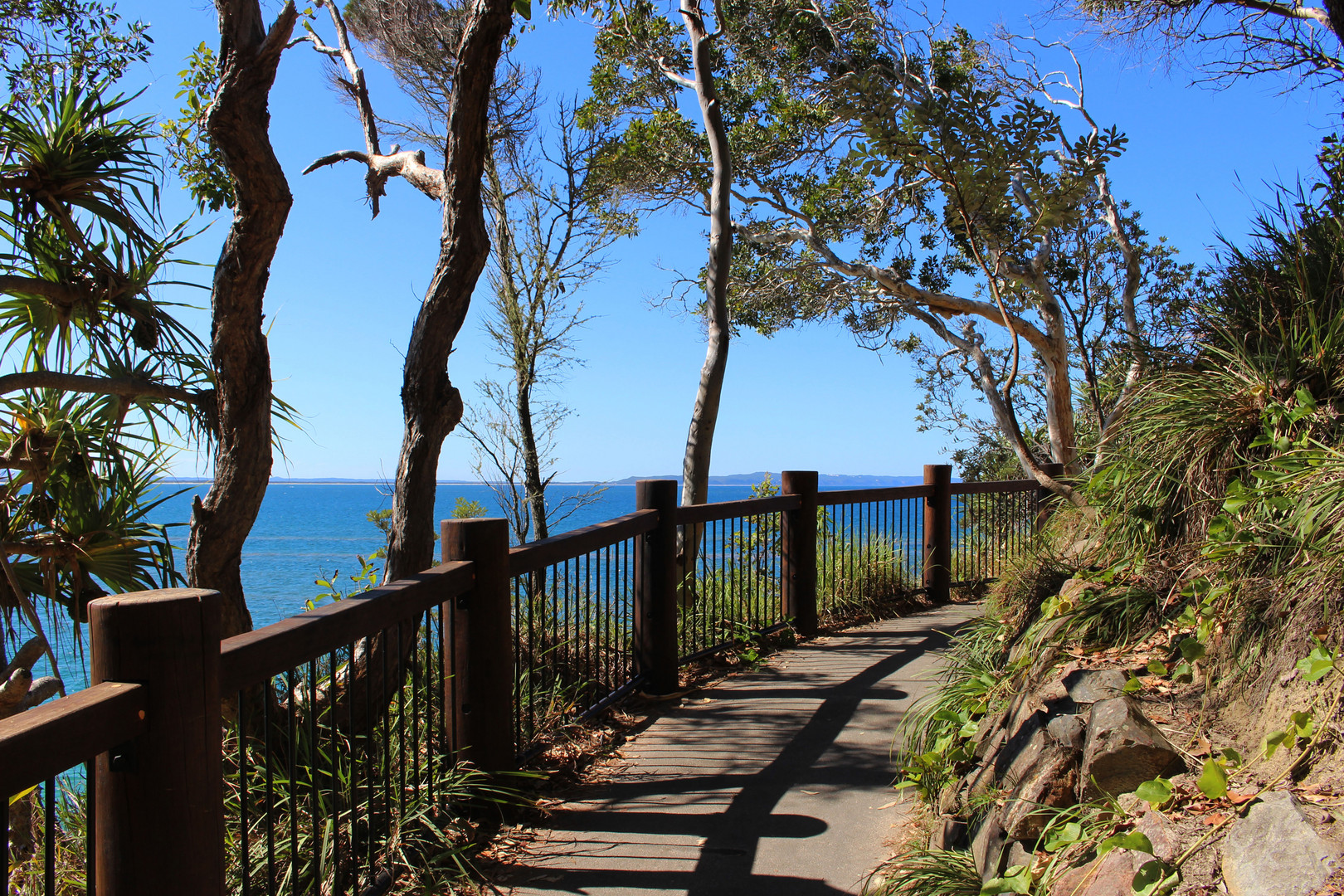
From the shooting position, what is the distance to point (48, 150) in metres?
3.87

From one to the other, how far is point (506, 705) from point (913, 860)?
5.50ft

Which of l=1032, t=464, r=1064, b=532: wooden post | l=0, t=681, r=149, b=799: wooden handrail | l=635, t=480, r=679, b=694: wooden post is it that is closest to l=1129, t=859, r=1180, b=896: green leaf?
l=0, t=681, r=149, b=799: wooden handrail

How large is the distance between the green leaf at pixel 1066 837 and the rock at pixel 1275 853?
1.09 ft

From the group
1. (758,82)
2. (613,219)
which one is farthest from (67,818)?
(758,82)

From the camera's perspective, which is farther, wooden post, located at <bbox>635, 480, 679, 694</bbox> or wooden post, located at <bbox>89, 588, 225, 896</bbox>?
wooden post, located at <bbox>635, 480, 679, 694</bbox>

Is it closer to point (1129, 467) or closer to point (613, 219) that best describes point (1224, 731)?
point (1129, 467)

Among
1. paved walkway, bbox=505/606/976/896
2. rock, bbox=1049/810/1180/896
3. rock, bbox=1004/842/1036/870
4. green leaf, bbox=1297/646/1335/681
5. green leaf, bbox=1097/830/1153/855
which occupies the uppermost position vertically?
green leaf, bbox=1297/646/1335/681

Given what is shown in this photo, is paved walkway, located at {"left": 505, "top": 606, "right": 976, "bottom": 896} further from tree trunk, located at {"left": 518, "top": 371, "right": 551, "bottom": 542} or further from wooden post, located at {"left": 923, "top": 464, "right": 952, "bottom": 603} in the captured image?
tree trunk, located at {"left": 518, "top": 371, "right": 551, "bottom": 542}

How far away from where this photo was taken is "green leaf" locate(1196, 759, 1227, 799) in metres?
1.90

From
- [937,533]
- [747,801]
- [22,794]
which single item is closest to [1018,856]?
[747,801]

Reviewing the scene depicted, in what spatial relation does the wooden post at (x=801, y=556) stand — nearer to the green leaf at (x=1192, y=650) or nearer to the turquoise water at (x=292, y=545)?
the turquoise water at (x=292, y=545)

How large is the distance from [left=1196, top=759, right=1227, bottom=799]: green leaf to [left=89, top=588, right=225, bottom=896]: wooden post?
7.34 feet

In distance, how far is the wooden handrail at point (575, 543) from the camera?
Result: 3.73m

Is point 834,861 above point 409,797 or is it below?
below
